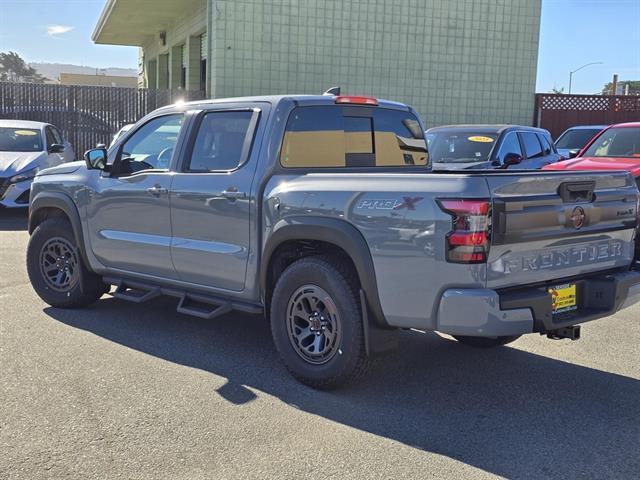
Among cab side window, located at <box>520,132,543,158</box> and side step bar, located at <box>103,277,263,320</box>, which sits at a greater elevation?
cab side window, located at <box>520,132,543,158</box>

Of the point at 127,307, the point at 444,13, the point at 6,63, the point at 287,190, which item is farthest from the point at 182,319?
the point at 6,63

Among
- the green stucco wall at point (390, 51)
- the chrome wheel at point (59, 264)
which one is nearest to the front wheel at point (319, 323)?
the chrome wheel at point (59, 264)

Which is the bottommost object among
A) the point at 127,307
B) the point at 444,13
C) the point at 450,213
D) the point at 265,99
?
the point at 127,307

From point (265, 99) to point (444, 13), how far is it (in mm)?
14524

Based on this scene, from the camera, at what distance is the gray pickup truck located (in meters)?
3.85

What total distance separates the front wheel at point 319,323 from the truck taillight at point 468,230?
82 cm

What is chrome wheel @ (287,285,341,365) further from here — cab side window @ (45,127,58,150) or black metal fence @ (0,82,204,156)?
black metal fence @ (0,82,204,156)

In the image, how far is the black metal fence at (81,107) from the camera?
17.5 metres

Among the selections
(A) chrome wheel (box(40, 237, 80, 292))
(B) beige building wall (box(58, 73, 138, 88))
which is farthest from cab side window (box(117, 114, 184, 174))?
(B) beige building wall (box(58, 73, 138, 88))

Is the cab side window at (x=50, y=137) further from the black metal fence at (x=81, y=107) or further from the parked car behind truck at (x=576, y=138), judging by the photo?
the parked car behind truck at (x=576, y=138)

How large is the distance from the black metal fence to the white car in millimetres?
3815

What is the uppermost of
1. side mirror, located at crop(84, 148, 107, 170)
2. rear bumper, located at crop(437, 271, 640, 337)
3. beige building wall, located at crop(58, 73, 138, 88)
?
beige building wall, located at crop(58, 73, 138, 88)

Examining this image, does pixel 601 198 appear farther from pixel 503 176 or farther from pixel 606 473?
pixel 606 473

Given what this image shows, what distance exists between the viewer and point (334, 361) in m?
4.37
